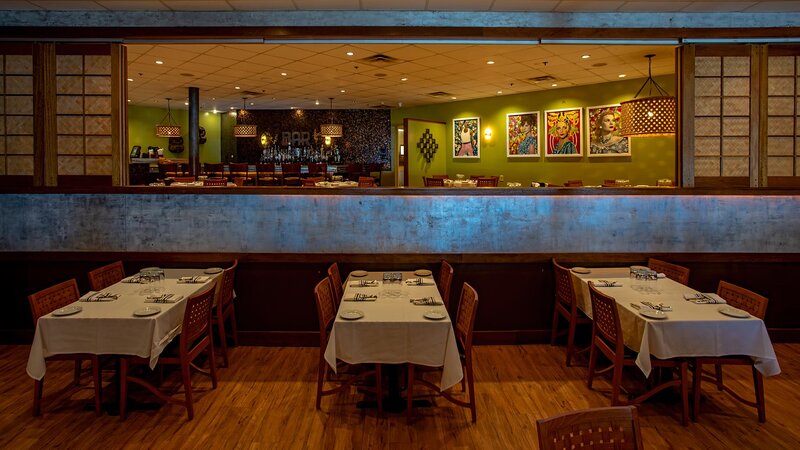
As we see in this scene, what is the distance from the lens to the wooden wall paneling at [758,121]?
535cm

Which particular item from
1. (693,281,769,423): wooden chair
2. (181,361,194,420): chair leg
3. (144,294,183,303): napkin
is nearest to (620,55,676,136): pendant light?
(693,281,769,423): wooden chair

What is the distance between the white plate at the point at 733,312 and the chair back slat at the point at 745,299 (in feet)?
0.33

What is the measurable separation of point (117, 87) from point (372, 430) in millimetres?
4396

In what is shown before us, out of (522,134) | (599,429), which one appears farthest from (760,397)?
(522,134)

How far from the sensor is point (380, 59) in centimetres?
744

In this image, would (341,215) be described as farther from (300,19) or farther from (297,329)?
(300,19)

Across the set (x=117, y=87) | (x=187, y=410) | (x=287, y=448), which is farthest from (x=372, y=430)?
(x=117, y=87)

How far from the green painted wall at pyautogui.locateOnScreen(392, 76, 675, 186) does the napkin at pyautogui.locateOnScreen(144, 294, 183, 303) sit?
27.2 feet

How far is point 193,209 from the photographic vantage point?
5301mm

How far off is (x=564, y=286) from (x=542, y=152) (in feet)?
22.3

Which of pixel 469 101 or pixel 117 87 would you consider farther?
pixel 469 101

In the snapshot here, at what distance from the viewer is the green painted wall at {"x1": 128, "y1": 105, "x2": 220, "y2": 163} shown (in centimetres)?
1432

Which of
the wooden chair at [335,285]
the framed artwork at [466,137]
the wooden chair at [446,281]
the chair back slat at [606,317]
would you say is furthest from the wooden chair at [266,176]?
the chair back slat at [606,317]

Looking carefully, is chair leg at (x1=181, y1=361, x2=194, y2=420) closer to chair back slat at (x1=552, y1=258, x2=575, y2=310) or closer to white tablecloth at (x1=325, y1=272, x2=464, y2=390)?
white tablecloth at (x1=325, y1=272, x2=464, y2=390)
